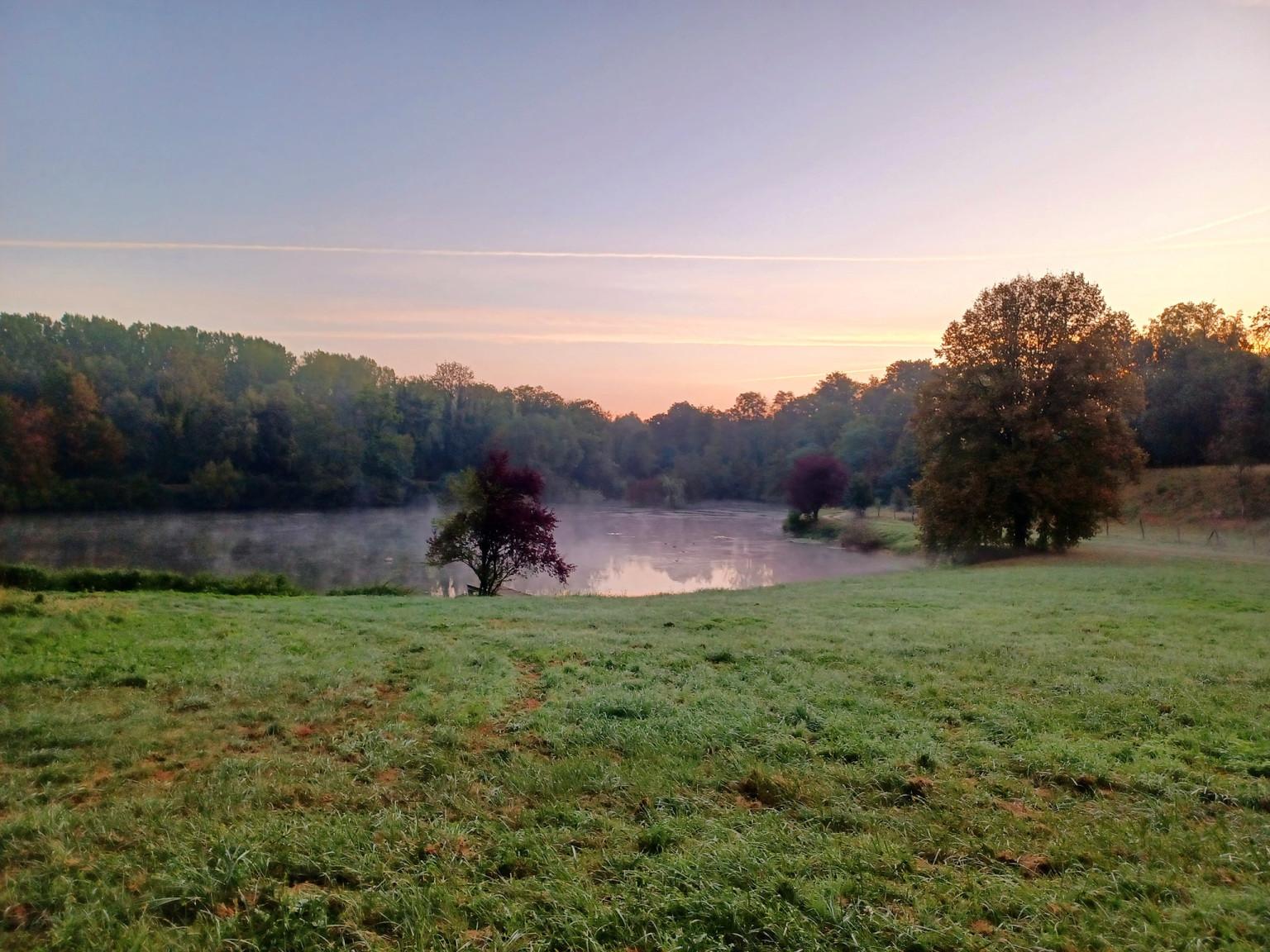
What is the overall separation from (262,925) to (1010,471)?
2399cm

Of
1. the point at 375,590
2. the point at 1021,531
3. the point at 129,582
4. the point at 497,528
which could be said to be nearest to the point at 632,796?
the point at 497,528

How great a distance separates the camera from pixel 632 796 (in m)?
3.58

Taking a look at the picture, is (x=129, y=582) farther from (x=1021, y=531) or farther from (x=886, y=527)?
(x=886, y=527)

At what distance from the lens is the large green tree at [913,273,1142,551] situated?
22.0 metres

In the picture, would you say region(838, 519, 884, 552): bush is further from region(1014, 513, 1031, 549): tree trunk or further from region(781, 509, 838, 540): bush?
region(1014, 513, 1031, 549): tree trunk

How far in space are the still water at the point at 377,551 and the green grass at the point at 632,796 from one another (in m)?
14.9

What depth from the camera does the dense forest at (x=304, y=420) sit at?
101 ft

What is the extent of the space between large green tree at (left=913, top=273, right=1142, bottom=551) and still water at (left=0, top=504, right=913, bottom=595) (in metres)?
4.50

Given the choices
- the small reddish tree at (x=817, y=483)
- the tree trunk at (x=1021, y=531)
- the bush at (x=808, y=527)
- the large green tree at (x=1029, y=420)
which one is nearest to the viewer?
the large green tree at (x=1029, y=420)

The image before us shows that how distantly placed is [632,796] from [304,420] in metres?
42.4

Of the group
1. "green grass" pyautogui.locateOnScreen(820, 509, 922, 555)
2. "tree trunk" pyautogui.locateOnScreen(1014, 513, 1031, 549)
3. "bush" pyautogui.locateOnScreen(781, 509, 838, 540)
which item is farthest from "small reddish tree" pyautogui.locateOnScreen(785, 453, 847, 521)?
"tree trunk" pyautogui.locateOnScreen(1014, 513, 1031, 549)

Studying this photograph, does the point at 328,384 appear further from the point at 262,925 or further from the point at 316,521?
the point at 262,925

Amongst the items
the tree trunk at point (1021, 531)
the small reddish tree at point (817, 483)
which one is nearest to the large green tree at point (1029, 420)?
the tree trunk at point (1021, 531)

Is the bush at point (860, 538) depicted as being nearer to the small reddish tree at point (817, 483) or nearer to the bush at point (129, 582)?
the small reddish tree at point (817, 483)
